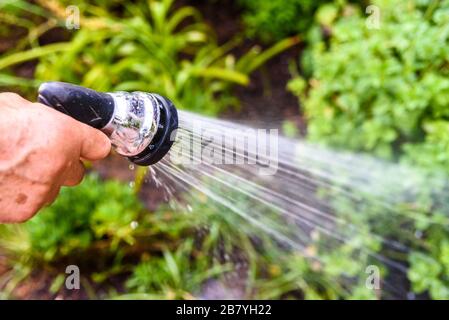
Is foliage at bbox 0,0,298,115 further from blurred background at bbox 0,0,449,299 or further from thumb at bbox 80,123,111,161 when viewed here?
thumb at bbox 80,123,111,161

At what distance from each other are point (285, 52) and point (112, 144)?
82.6 inches

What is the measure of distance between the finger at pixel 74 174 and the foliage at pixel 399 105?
114 cm

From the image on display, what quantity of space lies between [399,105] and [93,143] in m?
1.18

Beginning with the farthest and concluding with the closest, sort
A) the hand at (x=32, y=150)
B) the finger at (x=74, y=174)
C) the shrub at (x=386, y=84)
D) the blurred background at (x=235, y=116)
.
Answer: the blurred background at (x=235, y=116) → the shrub at (x=386, y=84) → the finger at (x=74, y=174) → the hand at (x=32, y=150)

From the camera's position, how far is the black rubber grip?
3.65 ft

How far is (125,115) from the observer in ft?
3.92

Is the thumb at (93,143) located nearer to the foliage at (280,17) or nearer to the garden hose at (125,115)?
the garden hose at (125,115)

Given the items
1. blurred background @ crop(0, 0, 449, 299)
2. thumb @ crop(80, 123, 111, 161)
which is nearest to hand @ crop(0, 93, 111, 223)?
thumb @ crop(80, 123, 111, 161)

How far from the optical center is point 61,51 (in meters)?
3.05

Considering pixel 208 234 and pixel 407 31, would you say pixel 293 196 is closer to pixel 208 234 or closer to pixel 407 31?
pixel 208 234

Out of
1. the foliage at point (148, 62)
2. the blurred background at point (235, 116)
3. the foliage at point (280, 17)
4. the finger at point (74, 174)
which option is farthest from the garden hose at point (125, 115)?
the foliage at point (280, 17)

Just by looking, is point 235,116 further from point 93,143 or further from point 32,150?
point 32,150

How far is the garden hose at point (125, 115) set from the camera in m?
1.12

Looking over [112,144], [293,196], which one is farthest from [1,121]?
[293,196]
